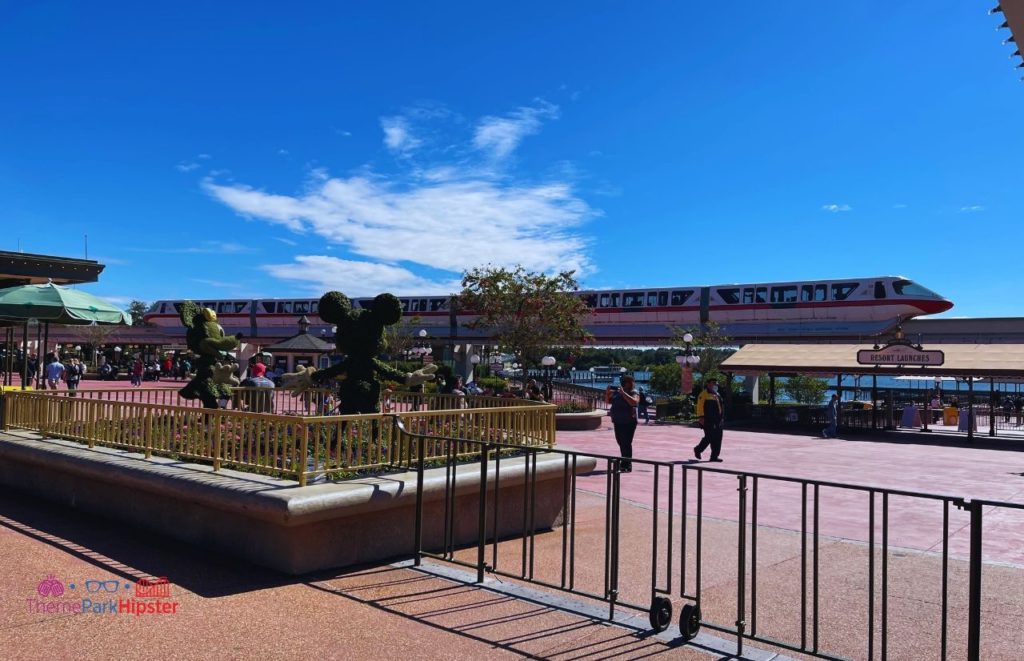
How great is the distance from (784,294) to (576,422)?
20151mm

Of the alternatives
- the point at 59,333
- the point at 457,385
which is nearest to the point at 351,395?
the point at 457,385

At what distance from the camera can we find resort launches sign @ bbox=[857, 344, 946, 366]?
22.3 metres

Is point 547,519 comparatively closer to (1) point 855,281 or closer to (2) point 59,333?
(1) point 855,281

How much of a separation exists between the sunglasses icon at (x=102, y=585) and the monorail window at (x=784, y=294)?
3657cm

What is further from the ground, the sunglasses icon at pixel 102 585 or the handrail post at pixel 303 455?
the handrail post at pixel 303 455

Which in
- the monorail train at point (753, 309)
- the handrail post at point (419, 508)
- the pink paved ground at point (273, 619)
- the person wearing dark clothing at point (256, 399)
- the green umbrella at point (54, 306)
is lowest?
the pink paved ground at point (273, 619)

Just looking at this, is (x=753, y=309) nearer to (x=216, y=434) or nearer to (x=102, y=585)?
(x=216, y=434)

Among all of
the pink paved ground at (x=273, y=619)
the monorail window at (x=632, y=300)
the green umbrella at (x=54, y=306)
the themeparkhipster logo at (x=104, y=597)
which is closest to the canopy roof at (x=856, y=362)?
the monorail window at (x=632, y=300)

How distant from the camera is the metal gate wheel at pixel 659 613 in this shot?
192 inches

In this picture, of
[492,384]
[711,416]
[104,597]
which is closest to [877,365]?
[711,416]

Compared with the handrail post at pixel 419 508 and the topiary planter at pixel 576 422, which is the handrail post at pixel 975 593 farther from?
the topiary planter at pixel 576 422

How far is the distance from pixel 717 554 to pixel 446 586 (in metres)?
2.69

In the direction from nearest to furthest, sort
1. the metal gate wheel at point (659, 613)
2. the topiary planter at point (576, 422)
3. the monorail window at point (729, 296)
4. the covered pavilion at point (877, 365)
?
1. the metal gate wheel at point (659, 613)
2. the covered pavilion at point (877, 365)
3. the topiary planter at point (576, 422)
4. the monorail window at point (729, 296)

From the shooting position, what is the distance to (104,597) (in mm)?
5125
